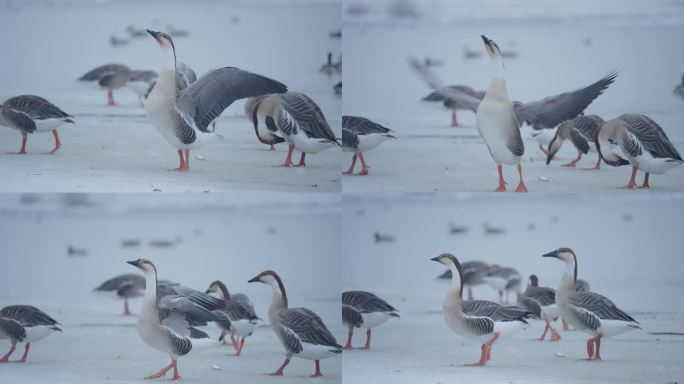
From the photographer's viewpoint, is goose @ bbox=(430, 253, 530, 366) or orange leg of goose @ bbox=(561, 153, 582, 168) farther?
orange leg of goose @ bbox=(561, 153, 582, 168)

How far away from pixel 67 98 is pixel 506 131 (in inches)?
87.2

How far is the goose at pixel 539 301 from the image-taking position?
6.98 m

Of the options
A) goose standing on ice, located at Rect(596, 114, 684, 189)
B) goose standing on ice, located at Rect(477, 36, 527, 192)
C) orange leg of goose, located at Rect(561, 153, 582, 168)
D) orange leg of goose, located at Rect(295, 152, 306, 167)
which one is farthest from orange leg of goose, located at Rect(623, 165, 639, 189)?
orange leg of goose, located at Rect(295, 152, 306, 167)

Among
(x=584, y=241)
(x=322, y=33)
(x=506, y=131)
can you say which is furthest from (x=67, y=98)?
(x=584, y=241)

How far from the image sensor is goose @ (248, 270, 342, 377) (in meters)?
6.91

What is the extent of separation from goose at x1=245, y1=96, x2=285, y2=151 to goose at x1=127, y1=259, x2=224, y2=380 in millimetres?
848

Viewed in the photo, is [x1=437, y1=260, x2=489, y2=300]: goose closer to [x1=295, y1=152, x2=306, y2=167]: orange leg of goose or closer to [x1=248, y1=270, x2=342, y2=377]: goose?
[x1=248, y1=270, x2=342, y2=377]: goose

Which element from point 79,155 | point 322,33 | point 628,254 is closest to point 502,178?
point 628,254

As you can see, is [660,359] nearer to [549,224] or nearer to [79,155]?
[549,224]

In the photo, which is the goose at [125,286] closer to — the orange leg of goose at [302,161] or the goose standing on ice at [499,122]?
the orange leg of goose at [302,161]

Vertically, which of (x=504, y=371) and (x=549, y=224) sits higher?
(x=549, y=224)

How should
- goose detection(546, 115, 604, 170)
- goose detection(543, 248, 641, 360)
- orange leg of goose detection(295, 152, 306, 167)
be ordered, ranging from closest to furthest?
goose detection(543, 248, 641, 360) → goose detection(546, 115, 604, 170) → orange leg of goose detection(295, 152, 306, 167)

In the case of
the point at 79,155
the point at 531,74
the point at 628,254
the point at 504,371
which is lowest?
the point at 504,371

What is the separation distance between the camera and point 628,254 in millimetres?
7008
